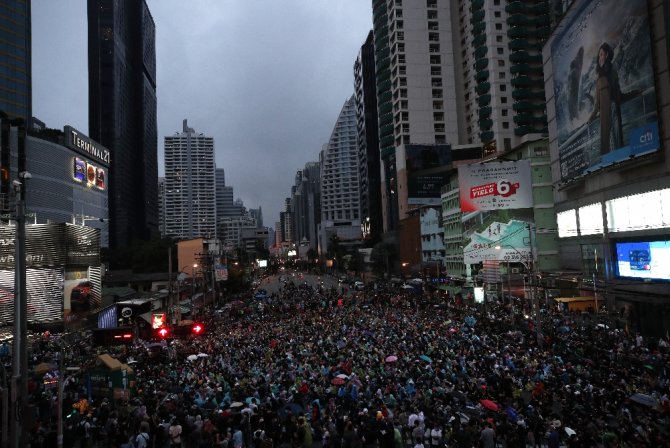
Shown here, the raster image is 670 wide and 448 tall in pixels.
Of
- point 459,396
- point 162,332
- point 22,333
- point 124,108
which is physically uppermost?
point 124,108

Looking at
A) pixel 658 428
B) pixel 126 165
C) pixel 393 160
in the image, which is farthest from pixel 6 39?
pixel 658 428

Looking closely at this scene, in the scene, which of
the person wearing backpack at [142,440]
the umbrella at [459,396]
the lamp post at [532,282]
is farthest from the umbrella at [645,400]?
the person wearing backpack at [142,440]

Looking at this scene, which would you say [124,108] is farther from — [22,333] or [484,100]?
[22,333]

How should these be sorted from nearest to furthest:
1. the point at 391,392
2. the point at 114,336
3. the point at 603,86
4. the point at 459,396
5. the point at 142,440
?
the point at 142,440 < the point at 459,396 < the point at 391,392 < the point at 603,86 < the point at 114,336

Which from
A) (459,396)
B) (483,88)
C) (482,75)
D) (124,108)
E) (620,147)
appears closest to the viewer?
(459,396)

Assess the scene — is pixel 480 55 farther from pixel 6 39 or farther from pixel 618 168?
pixel 6 39

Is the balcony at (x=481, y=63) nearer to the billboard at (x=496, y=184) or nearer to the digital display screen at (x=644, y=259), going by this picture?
the billboard at (x=496, y=184)

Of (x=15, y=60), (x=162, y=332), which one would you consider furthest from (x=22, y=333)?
(x=15, y=60)
